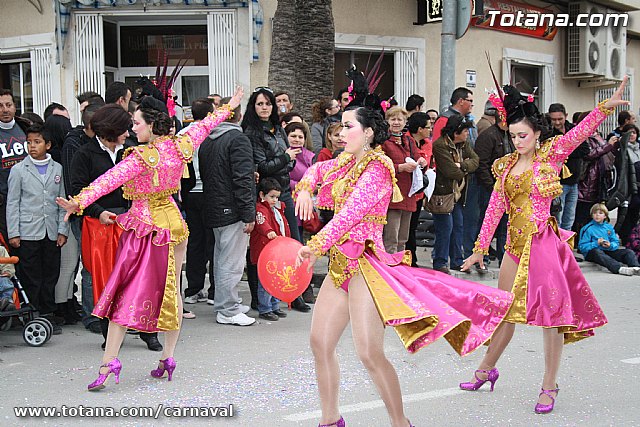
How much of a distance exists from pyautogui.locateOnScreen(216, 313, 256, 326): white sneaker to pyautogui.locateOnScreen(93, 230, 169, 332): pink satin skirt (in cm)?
207

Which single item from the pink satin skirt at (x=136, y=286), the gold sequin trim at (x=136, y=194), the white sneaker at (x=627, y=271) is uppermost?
the gold sequin trim at (x=136, y=194)

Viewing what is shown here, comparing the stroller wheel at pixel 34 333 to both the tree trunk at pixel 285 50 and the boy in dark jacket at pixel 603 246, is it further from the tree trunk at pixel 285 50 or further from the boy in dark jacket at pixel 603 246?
the boy in dark jacket at pixel 603 246

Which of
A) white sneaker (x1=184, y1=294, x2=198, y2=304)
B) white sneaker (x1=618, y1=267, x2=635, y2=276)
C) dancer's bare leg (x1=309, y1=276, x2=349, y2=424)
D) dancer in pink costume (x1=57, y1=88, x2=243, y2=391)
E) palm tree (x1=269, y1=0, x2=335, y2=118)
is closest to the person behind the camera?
dancer's bare leg (x1=309, y1=276, x2=349, y2=424)

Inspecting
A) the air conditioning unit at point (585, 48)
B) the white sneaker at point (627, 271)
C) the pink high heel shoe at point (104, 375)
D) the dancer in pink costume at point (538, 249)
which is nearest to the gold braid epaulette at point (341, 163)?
the dancer in pink costume at point (538, 249)

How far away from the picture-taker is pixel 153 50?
1477 cm

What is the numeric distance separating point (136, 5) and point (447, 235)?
700 cm

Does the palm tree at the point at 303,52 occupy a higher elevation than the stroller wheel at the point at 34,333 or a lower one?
higher

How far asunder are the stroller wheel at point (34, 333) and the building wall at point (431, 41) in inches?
317

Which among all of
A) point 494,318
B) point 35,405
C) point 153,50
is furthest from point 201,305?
point 153,50

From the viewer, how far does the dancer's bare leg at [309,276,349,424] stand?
15.2 feet

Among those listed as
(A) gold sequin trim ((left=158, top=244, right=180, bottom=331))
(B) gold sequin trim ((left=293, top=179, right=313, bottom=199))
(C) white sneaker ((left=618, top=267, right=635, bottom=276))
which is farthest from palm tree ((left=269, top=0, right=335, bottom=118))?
(B) gold sequin trim ((left=293, top=179, right=313, bottom=199))

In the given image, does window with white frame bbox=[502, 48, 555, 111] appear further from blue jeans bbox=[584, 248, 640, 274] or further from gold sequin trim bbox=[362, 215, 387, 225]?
gold sequin trim bbox=[362, 215, 387, 225]

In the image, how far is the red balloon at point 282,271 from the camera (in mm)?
7426

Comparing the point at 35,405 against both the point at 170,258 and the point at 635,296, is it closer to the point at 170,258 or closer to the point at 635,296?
the point at 170,258
